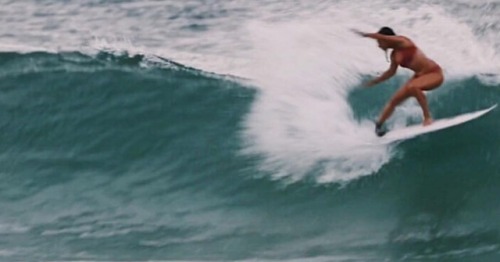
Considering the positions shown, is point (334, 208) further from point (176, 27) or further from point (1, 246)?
point (176, 27)

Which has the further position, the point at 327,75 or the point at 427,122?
the point at 327,75

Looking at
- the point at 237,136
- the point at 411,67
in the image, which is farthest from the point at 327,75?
the point at 411,67

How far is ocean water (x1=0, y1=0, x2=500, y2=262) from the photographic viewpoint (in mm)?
6430

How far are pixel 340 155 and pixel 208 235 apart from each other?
1132mm

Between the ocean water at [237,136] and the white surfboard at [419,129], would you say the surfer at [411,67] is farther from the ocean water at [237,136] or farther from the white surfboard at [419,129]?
the ocean water at [237,136]

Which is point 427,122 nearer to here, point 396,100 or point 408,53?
point 396,100

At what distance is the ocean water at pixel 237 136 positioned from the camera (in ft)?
21.1

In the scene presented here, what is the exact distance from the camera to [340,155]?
7.14 meters

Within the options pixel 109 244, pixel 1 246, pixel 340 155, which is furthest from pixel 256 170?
pixel 1 246

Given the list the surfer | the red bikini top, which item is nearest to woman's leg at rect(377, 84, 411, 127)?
the surfer

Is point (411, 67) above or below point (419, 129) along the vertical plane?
above

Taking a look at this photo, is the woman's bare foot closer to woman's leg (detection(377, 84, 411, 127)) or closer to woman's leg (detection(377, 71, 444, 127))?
woman's leg (detection(377, 71, 444, 127))

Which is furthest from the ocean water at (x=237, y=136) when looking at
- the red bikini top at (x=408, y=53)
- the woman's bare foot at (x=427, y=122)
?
the red bikini top at (x=408, y=53)

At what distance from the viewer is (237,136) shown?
755 cm
